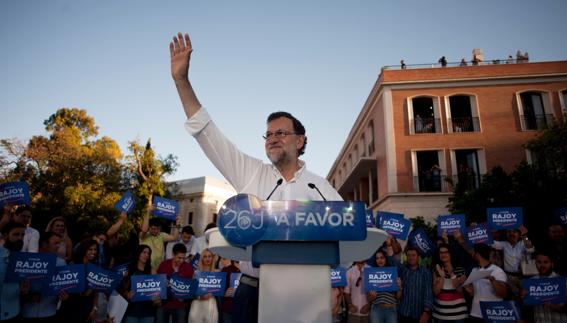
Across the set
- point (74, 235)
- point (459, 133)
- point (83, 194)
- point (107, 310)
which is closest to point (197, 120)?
point (107, 310)

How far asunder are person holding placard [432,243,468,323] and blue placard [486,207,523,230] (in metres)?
1.95

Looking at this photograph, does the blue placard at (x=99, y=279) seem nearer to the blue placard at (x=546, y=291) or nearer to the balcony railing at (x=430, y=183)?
the blue placard at (x=546, y=291)

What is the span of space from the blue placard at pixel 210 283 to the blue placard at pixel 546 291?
4557mm

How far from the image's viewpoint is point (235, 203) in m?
1.42

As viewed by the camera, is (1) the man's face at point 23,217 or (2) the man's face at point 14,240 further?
(1) the man's face at point 23,217

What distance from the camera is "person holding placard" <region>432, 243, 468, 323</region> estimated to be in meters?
5.74

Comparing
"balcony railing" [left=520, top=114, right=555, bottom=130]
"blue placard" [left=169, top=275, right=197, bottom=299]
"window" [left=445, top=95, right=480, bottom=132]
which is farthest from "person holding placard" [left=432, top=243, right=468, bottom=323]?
"balcony railing" [left=520, top=114, right=555, bottom=130]

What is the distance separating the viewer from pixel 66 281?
5242 millimetres

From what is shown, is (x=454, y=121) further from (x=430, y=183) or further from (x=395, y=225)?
(x=395, y=225)

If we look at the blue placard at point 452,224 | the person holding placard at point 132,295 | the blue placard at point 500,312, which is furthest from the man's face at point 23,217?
the blue placard at point 452,224

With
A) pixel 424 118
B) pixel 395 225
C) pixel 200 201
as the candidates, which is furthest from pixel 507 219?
pixel 200 201

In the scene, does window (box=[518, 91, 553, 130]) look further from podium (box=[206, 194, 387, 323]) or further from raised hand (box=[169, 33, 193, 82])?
podium (box=[206, 194, 387, 323])

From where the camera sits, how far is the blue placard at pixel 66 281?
5.12 metres

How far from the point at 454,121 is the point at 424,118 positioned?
1600 millimetres
